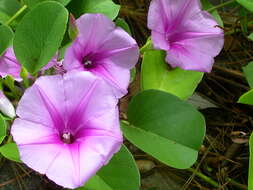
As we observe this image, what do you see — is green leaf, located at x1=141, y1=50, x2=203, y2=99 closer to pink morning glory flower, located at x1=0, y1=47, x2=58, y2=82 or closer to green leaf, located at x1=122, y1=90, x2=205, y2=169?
green leaf, located at x1=122, y1=90, x2=205, y2=169

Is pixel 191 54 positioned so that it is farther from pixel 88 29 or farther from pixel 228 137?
pixel 228 137

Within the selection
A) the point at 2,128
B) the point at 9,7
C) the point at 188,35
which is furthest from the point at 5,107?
the point at 188,35

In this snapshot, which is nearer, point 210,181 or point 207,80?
point 210,181

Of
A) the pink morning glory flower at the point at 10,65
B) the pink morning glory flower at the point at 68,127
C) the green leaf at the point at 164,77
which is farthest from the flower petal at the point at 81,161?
the green leaf at the point at 164,77

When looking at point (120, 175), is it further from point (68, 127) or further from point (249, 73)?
point (249, 73)

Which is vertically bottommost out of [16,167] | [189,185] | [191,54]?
[189,185]

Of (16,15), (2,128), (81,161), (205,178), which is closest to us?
(81,161)

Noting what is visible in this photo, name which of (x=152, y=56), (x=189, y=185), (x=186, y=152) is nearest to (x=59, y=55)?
(x=152, y=56)
